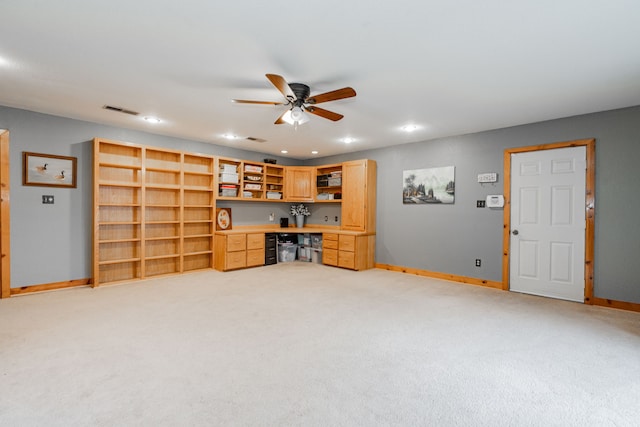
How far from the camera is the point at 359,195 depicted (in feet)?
20.7

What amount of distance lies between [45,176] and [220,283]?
113 inches

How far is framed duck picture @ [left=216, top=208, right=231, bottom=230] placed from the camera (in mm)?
6219

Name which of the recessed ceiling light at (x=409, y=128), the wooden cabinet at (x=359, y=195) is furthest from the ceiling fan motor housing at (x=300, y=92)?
the wooden cabinet at (x=359, y=195)

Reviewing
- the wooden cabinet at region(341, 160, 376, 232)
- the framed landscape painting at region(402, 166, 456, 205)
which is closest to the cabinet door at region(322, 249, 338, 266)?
the wooden cabinet at region(341, 160, 376, 232)

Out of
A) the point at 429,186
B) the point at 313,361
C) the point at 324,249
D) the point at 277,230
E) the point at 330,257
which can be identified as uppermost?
the point at 429,186

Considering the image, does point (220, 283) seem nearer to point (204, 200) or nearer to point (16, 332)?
point (204, 200)

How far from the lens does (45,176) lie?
434cm

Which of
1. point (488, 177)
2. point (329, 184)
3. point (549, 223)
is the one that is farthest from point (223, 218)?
point (549, 223)

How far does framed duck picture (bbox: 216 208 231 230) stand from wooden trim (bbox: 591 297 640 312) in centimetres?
605

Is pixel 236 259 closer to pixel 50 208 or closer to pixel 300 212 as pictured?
pixel 300 212

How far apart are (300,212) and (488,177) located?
13.7 ft

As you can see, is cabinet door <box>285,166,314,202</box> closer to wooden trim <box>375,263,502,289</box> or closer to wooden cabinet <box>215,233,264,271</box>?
wooden cabinet <box>215,233,264,271</box>

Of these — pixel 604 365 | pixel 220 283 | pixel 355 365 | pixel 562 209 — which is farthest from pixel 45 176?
pixel 562 209

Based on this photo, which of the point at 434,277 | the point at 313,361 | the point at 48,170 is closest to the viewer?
the point at 313,361
